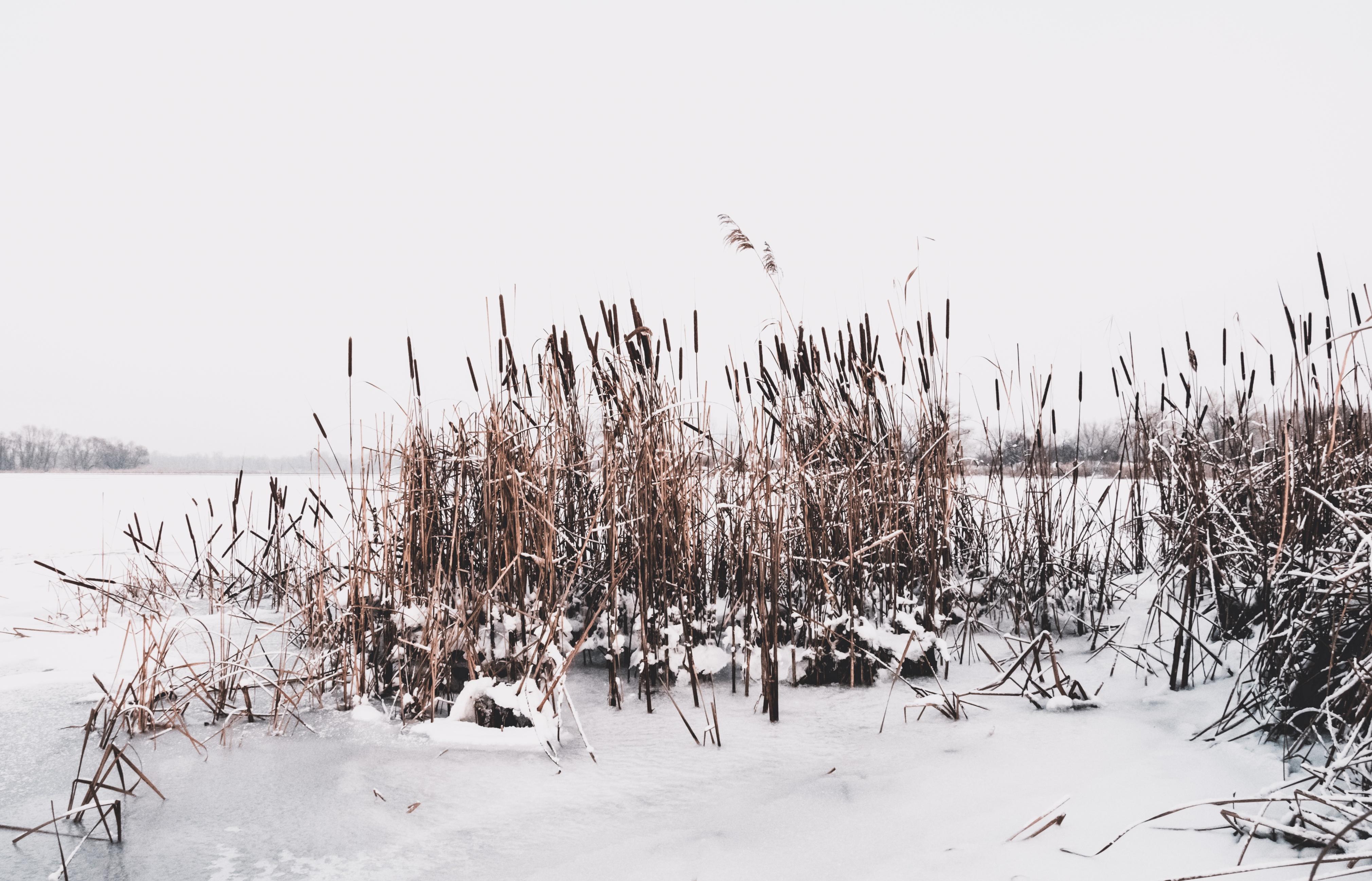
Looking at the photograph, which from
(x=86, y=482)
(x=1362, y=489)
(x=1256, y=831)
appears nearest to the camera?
(x=1256, y=831)

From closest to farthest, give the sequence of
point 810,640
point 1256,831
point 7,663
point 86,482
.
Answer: point 1256,831
point 810,640
point 7,663
point 86,482

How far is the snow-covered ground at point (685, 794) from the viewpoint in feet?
3.82

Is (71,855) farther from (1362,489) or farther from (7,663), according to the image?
(1362,489)

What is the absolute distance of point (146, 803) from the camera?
1.38 metres

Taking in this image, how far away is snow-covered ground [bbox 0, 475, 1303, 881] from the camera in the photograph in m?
1.17

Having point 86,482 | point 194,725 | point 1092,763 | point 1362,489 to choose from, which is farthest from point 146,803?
point 86,482

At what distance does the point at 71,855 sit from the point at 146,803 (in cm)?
19

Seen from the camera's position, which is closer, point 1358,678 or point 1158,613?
point 1358,678

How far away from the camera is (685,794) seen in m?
1.42

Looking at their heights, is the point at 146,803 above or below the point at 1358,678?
below

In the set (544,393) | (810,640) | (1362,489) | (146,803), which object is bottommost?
(146,803)

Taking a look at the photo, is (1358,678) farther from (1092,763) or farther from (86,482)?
(86,482)

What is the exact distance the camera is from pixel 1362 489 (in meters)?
1.33

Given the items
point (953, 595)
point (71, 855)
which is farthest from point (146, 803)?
point (953, 595)
